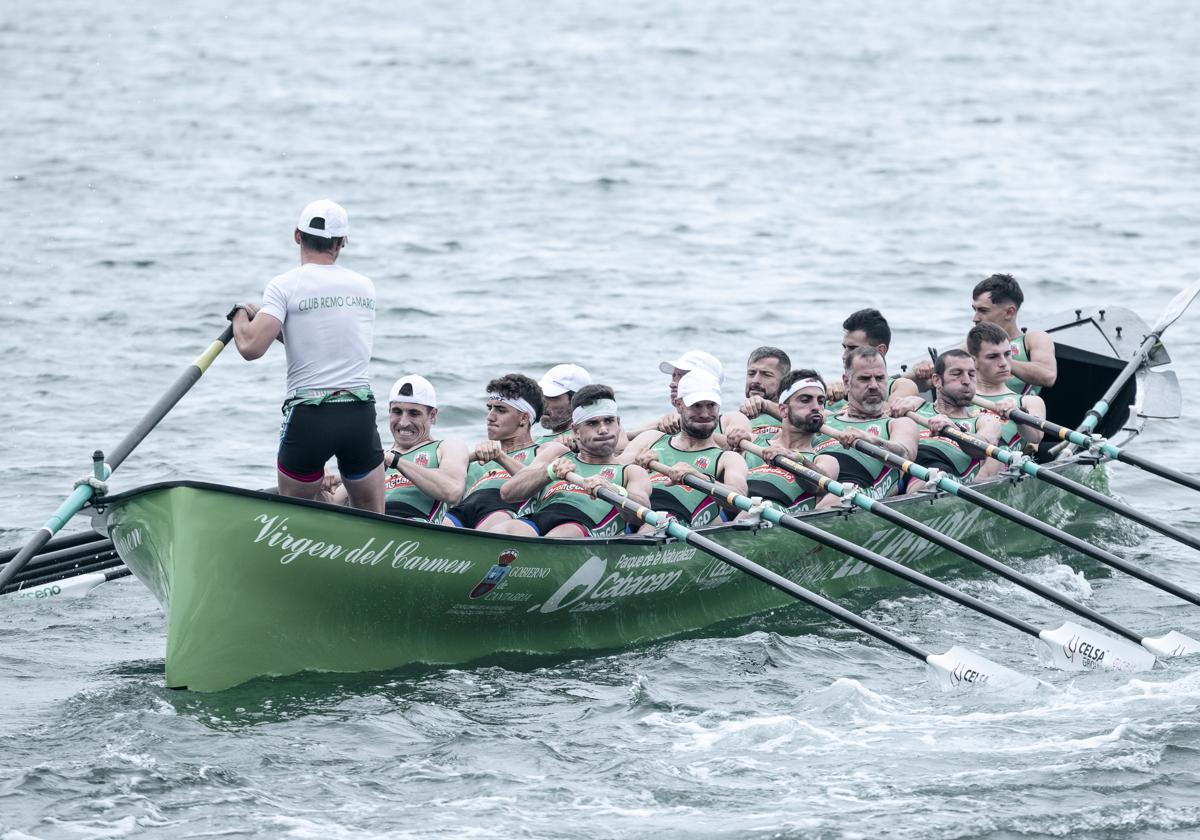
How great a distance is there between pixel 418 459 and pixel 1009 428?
458 cm

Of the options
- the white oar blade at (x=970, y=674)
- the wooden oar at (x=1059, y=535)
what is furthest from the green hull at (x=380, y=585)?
the white oar blade at (x=970, y=674)

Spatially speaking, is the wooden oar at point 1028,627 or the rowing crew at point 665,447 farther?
the rowing crew at point 665,447

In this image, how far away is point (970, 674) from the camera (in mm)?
10086

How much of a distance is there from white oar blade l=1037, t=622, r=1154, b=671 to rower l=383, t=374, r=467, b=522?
3744 mm

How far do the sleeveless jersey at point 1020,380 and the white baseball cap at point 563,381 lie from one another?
13.0 ft

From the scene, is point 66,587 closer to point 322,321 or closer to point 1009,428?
point 322,321

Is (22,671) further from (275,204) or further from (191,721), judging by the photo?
(275,204)

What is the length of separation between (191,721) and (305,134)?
2789cm

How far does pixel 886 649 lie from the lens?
11.0 metres

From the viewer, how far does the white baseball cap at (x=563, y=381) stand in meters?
11.6

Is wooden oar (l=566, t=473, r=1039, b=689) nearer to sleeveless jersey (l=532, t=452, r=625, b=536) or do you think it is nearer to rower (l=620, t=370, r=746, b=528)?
sleeveless jersey (l=532, t=452, r=625, b=536)

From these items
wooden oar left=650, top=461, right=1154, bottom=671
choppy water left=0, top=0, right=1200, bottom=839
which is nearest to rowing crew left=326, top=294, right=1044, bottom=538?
wooden oar left=650, top=461, right=1154, bottom=671

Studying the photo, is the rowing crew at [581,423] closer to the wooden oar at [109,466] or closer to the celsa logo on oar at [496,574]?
the wooden oar at [109,466]

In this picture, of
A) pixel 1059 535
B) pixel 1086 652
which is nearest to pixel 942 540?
pixel 1059 535
